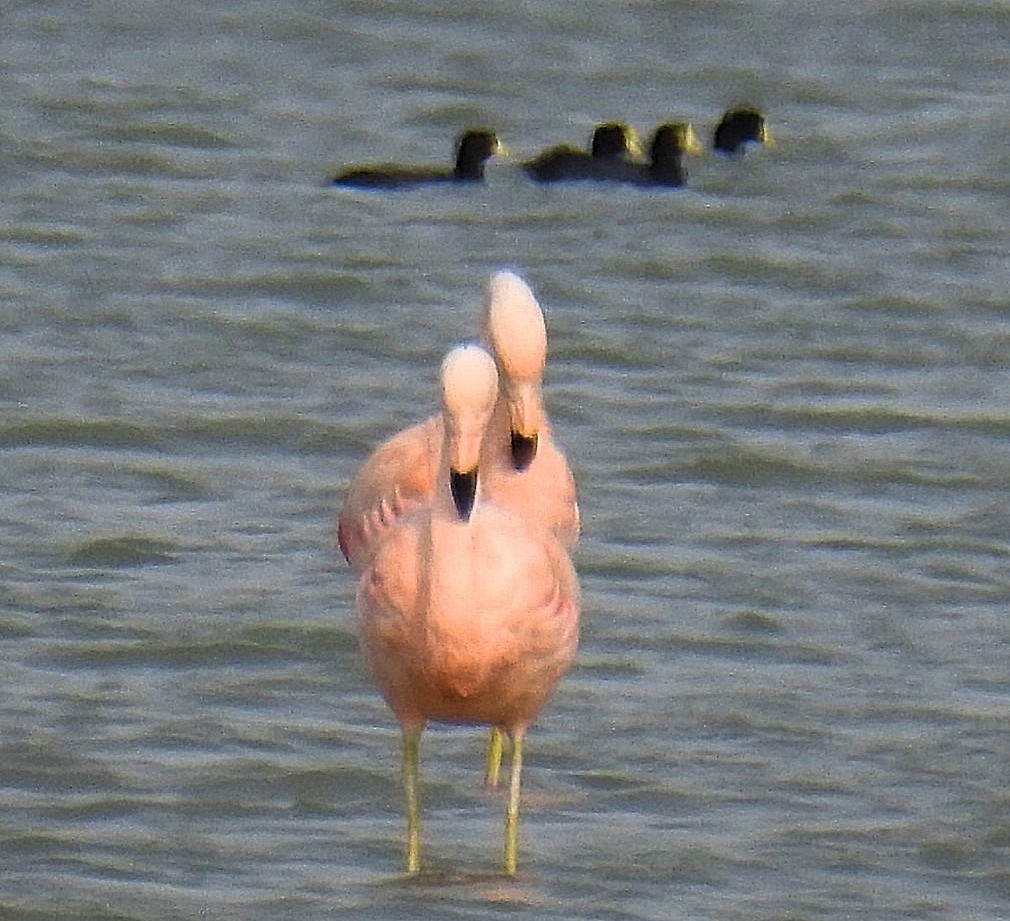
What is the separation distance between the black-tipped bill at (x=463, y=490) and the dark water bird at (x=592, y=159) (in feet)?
29.2

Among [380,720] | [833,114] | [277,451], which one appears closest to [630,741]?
[380,720]

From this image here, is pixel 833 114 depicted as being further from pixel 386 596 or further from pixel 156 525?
pixel 386 596

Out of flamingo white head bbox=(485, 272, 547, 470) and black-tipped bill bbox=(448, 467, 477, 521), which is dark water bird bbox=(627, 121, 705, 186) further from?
black-tipped bill bbox=(448, 467, 477, 521)

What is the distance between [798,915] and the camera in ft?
24.4

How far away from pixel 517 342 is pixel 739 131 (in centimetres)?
884

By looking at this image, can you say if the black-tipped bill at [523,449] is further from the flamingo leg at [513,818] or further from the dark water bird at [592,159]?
the dark water bird at [592,159]

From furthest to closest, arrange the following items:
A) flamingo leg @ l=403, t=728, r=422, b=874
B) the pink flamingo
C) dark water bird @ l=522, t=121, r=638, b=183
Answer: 1. dark water bird @ l=522, t=121, r=638, b=183
2. flamingo leg @ l=403, t=728, r=422, b=874
3. the pink flamingo

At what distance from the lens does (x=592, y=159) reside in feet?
54.2

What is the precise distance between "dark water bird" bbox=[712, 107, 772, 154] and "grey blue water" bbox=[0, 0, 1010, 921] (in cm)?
15

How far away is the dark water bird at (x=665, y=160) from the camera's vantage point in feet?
54.3

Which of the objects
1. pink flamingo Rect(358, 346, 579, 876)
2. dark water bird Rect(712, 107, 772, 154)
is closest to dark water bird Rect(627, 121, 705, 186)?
dark water bird Rect(712, 107, 772, 154)

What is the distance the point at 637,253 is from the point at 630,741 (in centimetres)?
684

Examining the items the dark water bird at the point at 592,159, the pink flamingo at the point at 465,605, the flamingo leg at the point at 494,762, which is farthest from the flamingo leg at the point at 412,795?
the dark water bird at the point at 592,159

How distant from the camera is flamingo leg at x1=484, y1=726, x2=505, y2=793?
854 centimetres
